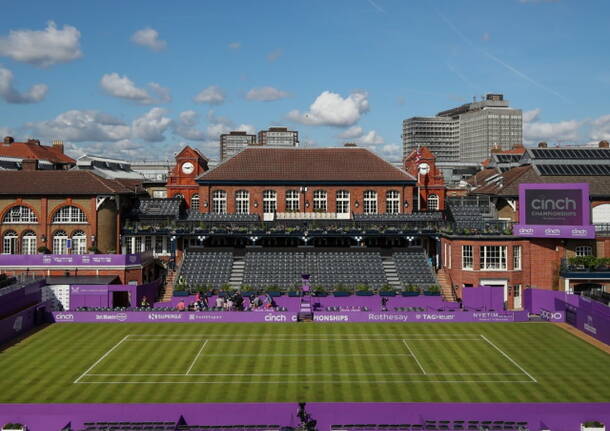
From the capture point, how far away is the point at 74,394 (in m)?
33.3

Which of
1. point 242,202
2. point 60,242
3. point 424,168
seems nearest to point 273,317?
point 242,202

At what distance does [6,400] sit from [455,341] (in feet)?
89.4

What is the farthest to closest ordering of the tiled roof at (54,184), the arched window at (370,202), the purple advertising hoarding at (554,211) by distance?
1. the arched window at (370,202)
2. the tiled roof at (54,184)
3. the purple advertising hoarding at (554,211)

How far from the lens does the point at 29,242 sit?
212ft

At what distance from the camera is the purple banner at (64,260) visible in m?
58.3

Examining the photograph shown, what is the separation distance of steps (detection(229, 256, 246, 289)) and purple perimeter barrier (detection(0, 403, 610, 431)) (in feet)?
105

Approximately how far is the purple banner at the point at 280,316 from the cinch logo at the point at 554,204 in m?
11.4

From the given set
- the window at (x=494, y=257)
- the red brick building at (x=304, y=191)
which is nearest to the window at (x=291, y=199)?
the red brick building at (x=304, y=191)

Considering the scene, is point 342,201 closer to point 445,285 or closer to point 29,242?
point 445,285

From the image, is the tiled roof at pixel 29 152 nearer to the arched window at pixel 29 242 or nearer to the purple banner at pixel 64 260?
the arched window at pixel 29 242

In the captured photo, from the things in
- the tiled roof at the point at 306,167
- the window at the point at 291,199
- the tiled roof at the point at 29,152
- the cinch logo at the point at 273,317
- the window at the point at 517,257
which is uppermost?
the tiled roof at the point at 29,152

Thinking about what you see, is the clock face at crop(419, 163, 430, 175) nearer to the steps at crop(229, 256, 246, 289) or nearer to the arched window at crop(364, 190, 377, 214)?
the arched window at crop(364, 190, 377, 214)

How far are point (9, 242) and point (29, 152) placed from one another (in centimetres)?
4089

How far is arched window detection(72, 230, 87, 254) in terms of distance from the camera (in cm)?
6431
